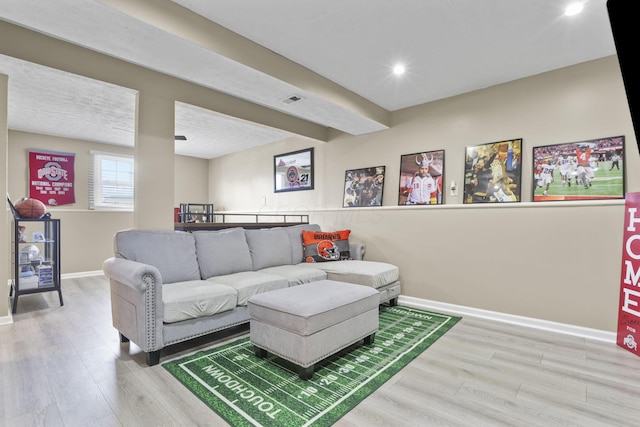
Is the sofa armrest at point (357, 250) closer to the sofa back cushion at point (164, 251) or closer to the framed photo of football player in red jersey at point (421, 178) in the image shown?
the framed photo of football player in red jersey at point (421, 178)

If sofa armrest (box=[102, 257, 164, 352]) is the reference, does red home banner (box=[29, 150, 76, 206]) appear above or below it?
above

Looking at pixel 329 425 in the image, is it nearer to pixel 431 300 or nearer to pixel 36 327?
pixel 431 300

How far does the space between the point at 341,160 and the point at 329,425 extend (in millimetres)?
3639

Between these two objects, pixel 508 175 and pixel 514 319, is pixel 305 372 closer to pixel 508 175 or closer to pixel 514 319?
pixel 514 319

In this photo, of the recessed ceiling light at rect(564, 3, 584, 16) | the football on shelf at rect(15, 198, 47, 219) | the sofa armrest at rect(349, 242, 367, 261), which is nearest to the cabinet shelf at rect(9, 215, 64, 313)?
the football on shelf at rect(15, 198, 47, 219)

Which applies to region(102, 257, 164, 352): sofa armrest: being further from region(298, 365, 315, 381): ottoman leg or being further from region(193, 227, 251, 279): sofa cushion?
region(298, 365, 315, 381): ottoman leg

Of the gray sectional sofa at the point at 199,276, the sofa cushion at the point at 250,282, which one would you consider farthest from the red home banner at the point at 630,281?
the sofa cushion at the point at 250,282

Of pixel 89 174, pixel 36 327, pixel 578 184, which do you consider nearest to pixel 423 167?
pixel 578 184

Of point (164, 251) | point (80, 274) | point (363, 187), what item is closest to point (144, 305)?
point (164, 251)

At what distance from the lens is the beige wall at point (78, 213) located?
16.1 feet

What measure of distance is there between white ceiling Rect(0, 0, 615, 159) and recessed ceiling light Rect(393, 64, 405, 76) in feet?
0.19

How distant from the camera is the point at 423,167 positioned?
3.80 m

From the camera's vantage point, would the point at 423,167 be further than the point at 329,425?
Yes

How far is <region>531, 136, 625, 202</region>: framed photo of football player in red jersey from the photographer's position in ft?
8.66
